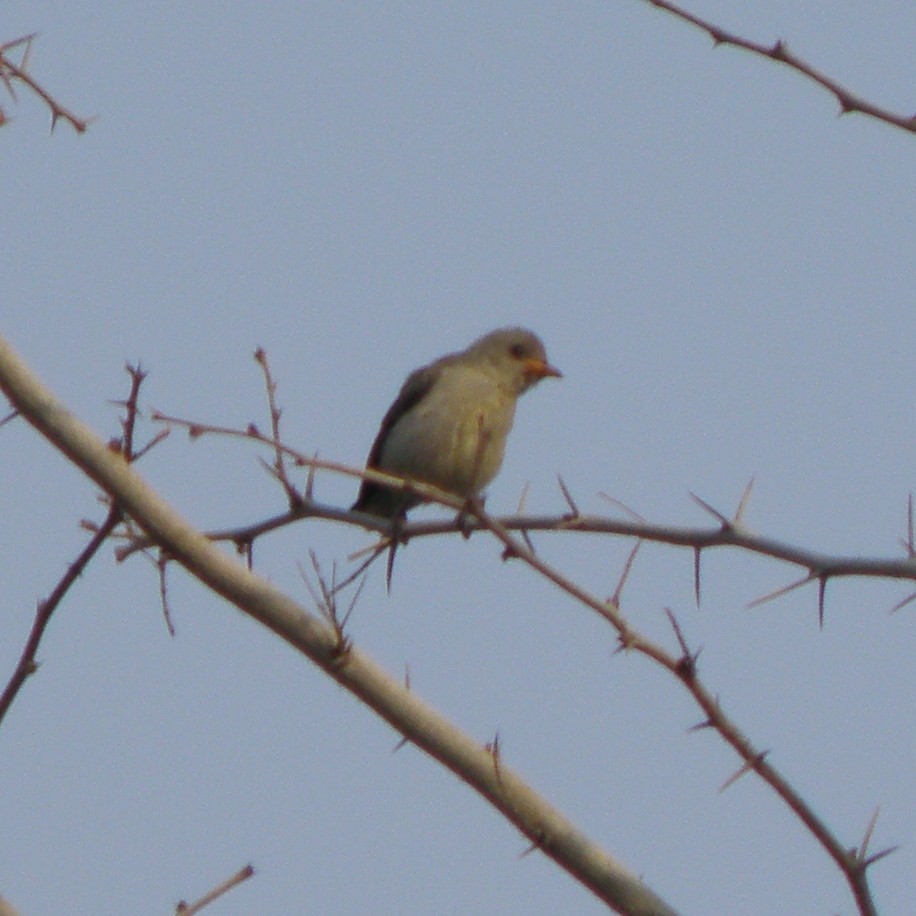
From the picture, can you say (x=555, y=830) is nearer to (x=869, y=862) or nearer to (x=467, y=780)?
(x=467, y=780)

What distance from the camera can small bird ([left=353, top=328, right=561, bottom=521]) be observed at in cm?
1023

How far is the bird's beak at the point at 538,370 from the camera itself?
450 inches

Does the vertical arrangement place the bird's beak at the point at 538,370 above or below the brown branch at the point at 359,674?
above

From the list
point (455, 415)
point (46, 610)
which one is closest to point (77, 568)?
point (46, 610)

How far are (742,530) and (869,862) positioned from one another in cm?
76

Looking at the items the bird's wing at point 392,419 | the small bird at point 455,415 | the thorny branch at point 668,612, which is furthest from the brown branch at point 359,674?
the bird's wing at point 392,419

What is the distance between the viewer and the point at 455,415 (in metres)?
10.5

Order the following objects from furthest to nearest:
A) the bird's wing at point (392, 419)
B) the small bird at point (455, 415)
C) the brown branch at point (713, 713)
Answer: the bird's wing at point (392, 419) → the small bird at point (455, 415) → the brown branch at point (713, 713)

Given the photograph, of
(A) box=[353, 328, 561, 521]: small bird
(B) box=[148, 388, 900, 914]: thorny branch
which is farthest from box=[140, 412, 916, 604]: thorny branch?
(A) box=[353, 328, 561, 521]: small bird

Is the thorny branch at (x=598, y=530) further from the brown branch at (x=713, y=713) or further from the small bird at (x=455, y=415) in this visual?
the small bird at (x=455, y=415)

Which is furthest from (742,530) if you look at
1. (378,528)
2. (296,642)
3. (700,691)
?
(378,528)

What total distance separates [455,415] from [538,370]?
1088 millimetres

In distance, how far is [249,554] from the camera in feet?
16.0

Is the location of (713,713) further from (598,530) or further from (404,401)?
(404,401)
